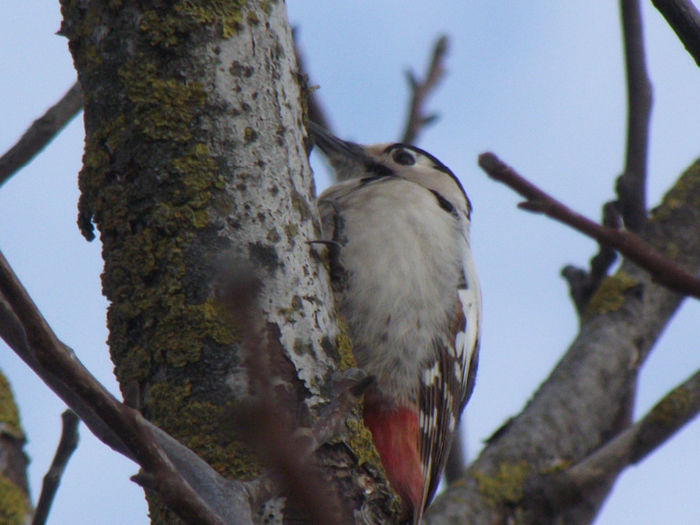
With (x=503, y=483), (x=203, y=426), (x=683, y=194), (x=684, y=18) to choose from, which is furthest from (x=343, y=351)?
(x=683, y=194)

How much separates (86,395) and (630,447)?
2673 mm

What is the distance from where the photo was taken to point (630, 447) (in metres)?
3.47

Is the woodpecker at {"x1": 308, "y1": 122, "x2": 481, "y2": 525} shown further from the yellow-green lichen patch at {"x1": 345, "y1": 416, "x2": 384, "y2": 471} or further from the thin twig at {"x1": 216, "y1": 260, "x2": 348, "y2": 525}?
the thin twig at {"x1": 216, "y1": 260, "x2": 348, "y2": 525}

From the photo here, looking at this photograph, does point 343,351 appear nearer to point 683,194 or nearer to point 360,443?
point 360,443

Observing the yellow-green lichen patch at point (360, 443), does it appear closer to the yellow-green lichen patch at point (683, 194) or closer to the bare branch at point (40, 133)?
the bare branch at point (40, 133)

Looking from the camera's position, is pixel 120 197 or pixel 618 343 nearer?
pixel 120 197

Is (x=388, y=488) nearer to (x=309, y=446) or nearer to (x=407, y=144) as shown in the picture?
(x=309, y=446)

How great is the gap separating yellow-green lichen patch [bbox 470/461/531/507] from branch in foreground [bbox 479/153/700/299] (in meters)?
2.52

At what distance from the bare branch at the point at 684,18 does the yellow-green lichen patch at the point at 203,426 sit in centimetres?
105

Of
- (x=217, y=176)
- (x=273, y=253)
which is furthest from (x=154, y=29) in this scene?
(x=273, y=253)

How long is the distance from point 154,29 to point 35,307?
4.38 feet

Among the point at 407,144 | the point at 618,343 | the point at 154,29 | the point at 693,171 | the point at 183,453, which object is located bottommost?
the point at 183,453

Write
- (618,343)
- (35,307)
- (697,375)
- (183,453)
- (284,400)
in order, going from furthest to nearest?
(618,343) < (697,375) < (284,400) < (183,453) < (35,307)

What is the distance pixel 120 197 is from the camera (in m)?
2.28
